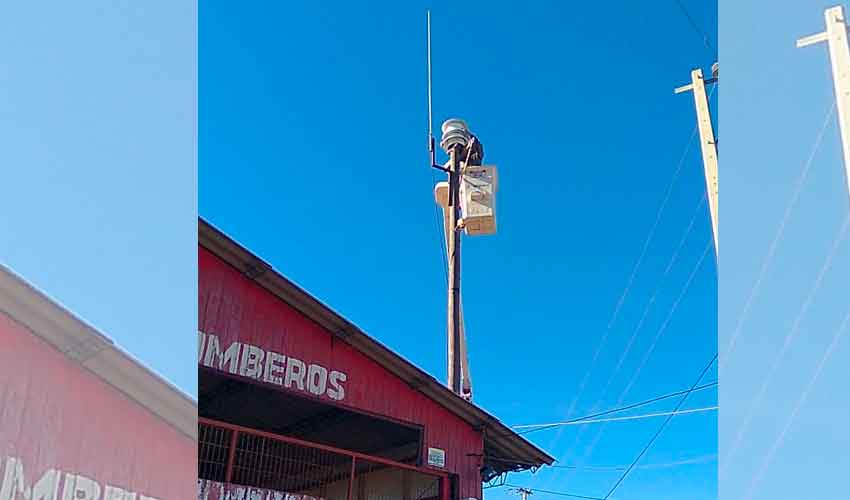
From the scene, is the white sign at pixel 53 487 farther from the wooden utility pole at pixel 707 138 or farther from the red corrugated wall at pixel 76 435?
the wooden utility pole at pixel 707 138

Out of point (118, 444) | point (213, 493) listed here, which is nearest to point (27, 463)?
point (118, 444)

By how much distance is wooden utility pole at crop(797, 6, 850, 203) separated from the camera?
559cm

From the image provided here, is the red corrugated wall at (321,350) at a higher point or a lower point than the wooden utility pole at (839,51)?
lower

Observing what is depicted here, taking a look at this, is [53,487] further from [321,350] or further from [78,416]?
[321,350]

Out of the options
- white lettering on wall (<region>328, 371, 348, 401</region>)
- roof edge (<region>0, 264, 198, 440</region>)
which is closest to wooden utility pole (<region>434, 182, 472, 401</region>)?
white lettering on wall (<region>328, 371, 348, 401</region>)

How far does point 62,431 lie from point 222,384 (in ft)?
13.3

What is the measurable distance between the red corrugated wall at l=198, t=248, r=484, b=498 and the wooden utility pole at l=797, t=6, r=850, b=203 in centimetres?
598

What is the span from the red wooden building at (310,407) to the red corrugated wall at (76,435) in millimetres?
1153

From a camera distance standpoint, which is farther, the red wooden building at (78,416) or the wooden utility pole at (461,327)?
the wooden utility pole at (461,327)

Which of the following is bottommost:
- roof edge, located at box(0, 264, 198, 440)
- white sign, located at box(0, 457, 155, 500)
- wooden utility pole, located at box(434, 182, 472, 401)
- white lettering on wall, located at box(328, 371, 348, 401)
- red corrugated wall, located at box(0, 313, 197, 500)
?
white sign, located at box(0, 457, 155, 500)

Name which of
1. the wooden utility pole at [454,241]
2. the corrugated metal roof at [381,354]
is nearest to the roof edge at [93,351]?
the corrugated metal roof at [381,354]

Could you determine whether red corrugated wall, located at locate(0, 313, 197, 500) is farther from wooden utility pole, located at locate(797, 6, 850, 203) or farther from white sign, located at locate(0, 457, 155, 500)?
wooden utility pole, located at locate(797, 6, 850, 203)

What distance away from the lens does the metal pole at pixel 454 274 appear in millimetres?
11805

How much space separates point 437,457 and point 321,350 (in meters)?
2.12
